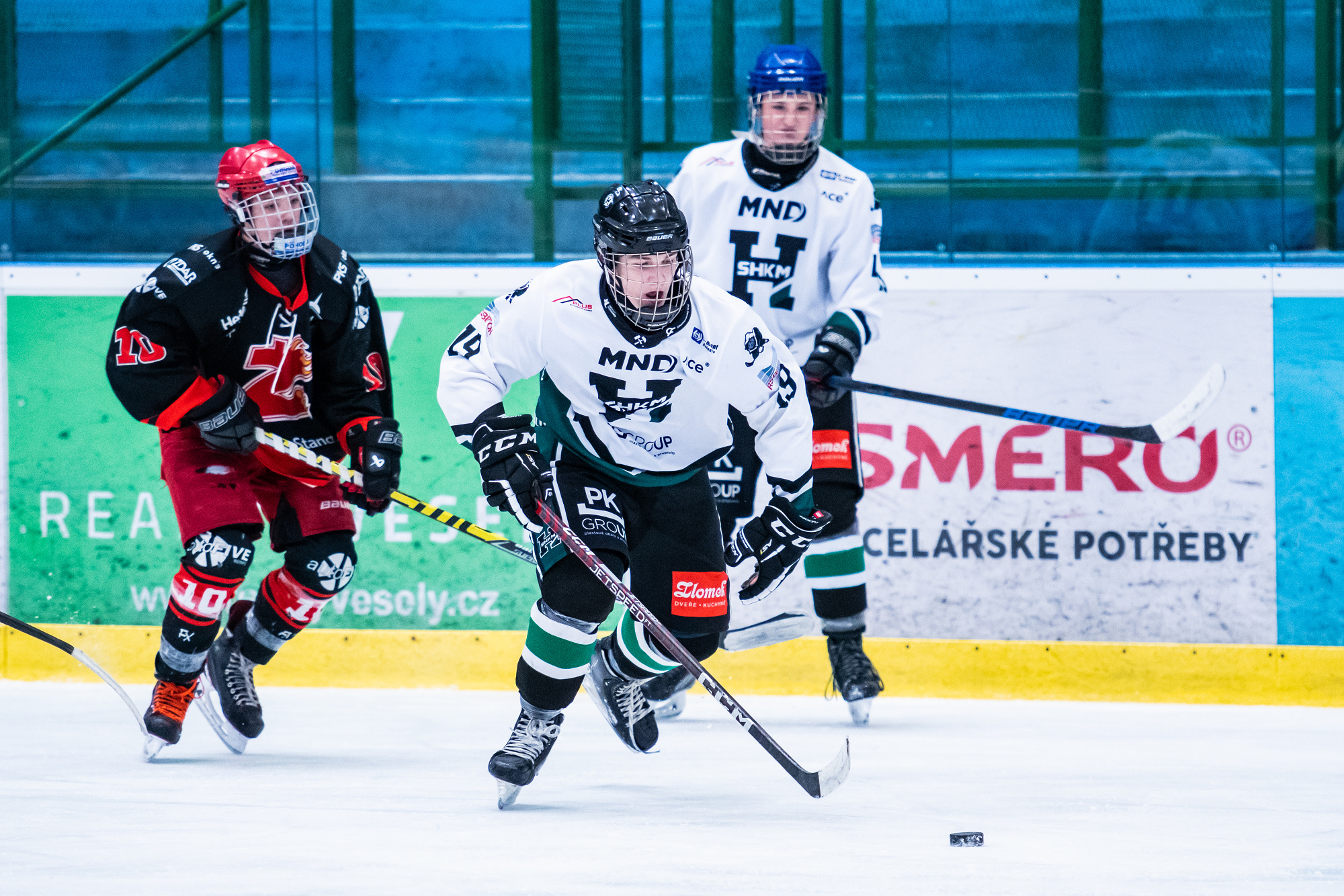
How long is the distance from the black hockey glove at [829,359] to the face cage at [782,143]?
15.0 inches

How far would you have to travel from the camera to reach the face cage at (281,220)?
3.32 metres

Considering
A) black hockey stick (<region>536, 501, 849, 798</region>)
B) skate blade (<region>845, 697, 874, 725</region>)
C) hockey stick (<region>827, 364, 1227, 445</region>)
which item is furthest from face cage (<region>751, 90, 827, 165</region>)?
black hockey stick (<region>536, 501, 849, 798</region>)

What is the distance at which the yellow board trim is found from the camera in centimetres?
413

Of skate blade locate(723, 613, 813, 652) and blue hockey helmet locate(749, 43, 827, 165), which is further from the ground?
blue hockey helmet locate(749, 43, 827, 165)

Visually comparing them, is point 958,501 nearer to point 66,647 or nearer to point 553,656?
point 553,656

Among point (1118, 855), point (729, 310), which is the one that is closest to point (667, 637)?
point (729, 310)

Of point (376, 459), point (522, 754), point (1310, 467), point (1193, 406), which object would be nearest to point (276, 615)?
point (376, 459)

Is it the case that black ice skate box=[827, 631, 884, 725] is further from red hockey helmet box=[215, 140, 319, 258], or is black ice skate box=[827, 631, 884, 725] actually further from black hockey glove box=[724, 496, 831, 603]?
red hockey helmet box=[215, 140, 319, 258]

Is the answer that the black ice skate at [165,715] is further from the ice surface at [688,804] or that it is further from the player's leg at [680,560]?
the player's leg at [680,560]

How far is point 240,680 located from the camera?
3.55m

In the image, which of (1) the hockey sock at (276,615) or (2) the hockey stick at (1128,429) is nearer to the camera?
(1) the hockey sock at (276,615)

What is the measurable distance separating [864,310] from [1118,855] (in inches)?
63.2

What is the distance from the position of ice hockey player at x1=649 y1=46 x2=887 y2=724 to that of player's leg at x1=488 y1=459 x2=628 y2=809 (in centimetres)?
94

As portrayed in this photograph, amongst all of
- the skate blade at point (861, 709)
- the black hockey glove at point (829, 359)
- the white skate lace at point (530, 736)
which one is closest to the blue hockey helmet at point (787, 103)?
the black hockey glove at point (829, 359)
